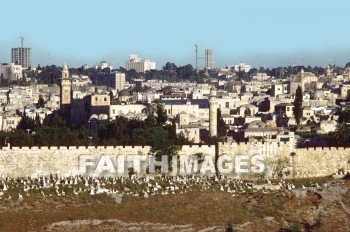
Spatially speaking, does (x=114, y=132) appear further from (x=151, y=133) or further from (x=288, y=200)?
(x=288, y=200)

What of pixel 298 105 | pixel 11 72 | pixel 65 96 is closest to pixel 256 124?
pixel 298 105

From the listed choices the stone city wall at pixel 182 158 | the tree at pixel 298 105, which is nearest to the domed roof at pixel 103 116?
the tree at pixel 298 105

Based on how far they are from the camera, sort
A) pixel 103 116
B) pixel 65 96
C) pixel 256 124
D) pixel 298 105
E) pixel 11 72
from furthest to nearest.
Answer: pixel 11 72
pixel 65 96
pixel 103 116
pixel 256 124
pixel 298 105

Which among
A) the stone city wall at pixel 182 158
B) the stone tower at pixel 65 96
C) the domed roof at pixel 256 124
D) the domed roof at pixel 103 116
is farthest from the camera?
the stone tower at pixel 65 96

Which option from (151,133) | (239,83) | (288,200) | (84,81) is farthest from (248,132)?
(84,81)

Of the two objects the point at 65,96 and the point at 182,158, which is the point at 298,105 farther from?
the point at 182,158

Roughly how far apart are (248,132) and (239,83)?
266 feet

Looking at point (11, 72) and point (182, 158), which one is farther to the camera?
point (11, 72)

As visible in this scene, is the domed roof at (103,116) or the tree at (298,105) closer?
the tree at (298,105)

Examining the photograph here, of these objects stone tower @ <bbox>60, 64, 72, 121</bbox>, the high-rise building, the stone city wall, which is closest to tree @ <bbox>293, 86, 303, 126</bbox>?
stone tower @ <bbox>60, 64, 72, 121</bbox>

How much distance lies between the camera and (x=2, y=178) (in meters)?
52.0

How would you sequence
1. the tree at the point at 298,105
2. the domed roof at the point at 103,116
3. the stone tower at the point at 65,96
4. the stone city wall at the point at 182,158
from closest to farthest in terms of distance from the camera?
the stone city wall at the point at 182,158 → the tree at the point at 298,105 → the domed roof at the point at 103,116 → the stone tower at the point at 65,96

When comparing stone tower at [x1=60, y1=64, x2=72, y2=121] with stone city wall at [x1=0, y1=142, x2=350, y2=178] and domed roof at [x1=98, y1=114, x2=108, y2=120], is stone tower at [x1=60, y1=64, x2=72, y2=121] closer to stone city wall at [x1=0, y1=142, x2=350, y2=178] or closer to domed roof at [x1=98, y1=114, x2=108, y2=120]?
domed roof at [x1=98, y1=114, x2=108, y2=120]

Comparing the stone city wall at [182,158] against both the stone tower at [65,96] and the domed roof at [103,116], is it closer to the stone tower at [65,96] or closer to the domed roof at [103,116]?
the domed roof at [103,116]
